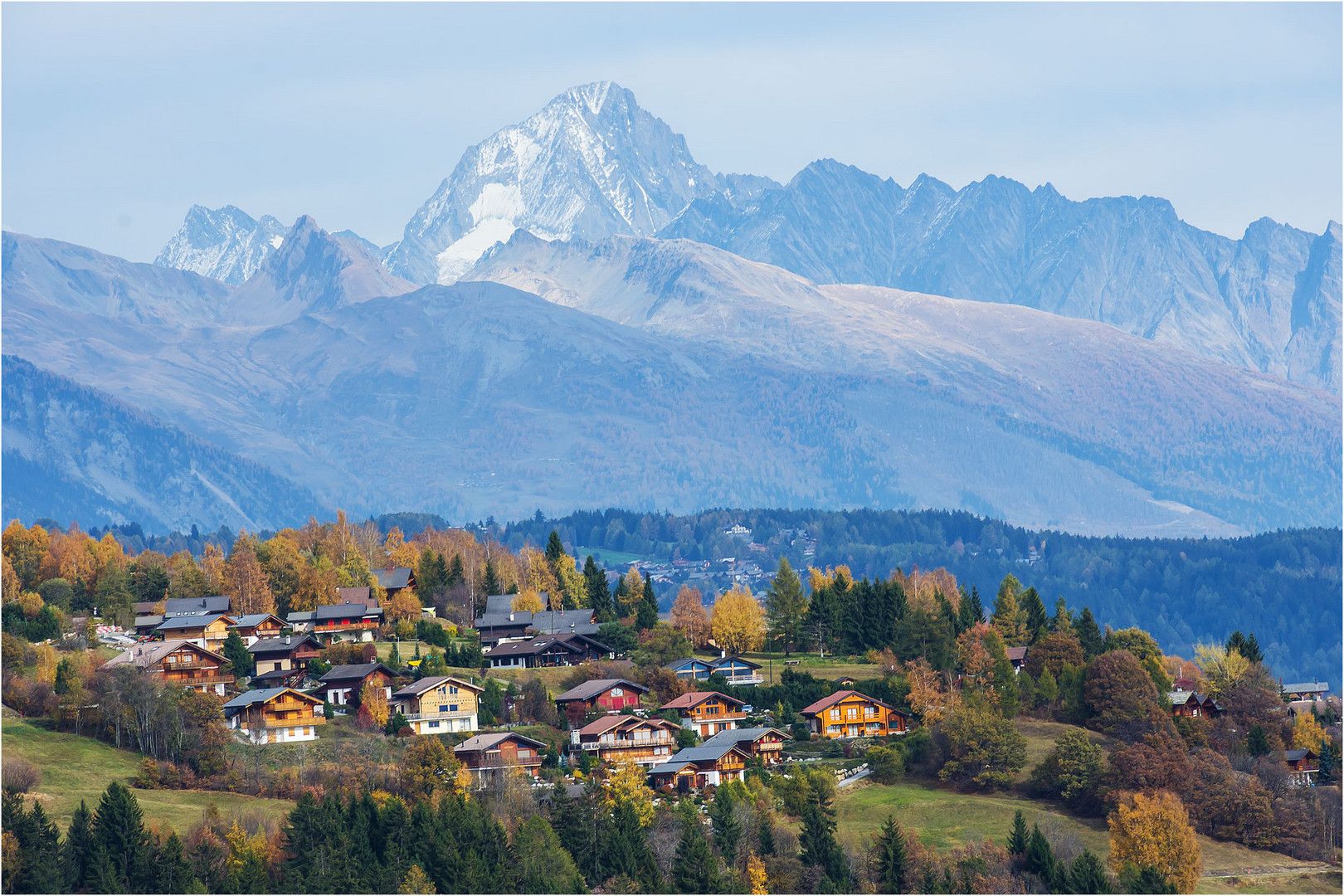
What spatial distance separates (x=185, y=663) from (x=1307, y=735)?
8110 cm

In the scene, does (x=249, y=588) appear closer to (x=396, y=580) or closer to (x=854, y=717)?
(x=396, y=580)

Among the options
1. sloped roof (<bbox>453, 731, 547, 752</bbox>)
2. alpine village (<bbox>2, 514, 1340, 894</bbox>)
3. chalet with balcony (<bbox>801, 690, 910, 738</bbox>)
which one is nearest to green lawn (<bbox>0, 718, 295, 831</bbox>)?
alpine village (<bbox>2, 514, 1340, 894</bbox>)

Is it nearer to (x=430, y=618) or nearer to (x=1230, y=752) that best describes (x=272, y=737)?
(x=430, y=618)

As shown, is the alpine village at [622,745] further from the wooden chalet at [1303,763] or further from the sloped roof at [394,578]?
the sloped roof at [394,578]

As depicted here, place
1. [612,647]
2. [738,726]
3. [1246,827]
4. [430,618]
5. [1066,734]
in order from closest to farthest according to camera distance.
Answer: [1246,827] < [1066,734] < [738,726] < [612,647] < [430,618]

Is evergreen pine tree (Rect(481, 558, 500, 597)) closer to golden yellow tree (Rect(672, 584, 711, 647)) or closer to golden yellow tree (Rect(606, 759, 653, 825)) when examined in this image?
golden yellow tree (Rect(672, 584, 711, 647))

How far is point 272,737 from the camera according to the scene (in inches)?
4899

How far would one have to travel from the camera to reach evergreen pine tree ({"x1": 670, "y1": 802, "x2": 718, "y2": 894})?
99.9 m

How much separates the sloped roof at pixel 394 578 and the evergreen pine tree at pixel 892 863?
83154 mm

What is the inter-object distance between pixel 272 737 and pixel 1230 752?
A: 64.9 meters

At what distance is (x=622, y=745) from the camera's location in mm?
124938

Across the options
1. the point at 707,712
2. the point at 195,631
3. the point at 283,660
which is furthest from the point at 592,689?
the point at 195,631

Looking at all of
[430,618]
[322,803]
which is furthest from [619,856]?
[430,618]

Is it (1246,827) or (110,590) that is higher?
(110,590)
